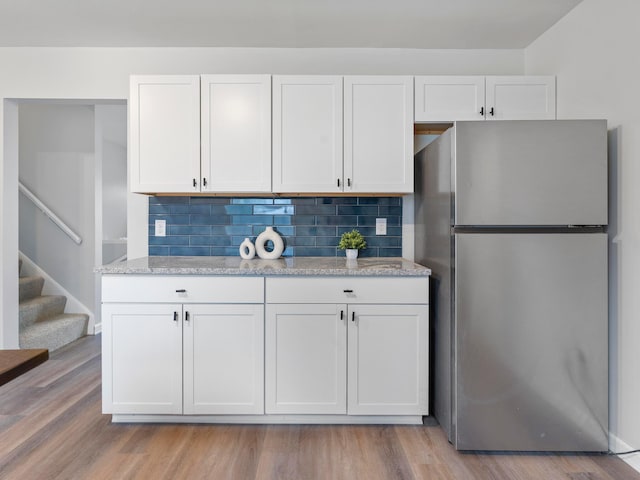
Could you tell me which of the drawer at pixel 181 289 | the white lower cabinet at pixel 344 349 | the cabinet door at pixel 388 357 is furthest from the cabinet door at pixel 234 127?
the cabinet door at pixel 388 357

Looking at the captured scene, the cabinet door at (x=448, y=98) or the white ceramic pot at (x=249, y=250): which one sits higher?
the cabinet door at (x=448, y=98)

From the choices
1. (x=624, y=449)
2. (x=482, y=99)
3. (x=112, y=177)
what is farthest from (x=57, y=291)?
(x=624, y=449)

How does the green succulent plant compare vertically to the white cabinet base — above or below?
above

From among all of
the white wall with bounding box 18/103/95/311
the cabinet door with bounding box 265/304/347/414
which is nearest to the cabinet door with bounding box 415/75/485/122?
the cabinet door with bounding box 265/304/347/414

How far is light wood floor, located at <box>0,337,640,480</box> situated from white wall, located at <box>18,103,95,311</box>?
6.55ft

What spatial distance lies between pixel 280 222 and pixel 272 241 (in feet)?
0.56

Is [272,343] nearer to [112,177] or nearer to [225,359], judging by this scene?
[225,359]

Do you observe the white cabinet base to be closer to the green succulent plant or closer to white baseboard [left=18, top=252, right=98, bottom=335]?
the green succulent plant

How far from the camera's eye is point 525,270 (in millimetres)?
1895

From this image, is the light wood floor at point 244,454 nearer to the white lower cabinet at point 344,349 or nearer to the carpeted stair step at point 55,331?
the white lower cabinet at point 344,349

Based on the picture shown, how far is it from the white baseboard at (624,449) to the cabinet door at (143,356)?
2218 millimetres

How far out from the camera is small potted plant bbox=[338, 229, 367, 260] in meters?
2.68

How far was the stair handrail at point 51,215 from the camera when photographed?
3.95 m

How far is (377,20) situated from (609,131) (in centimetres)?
142
